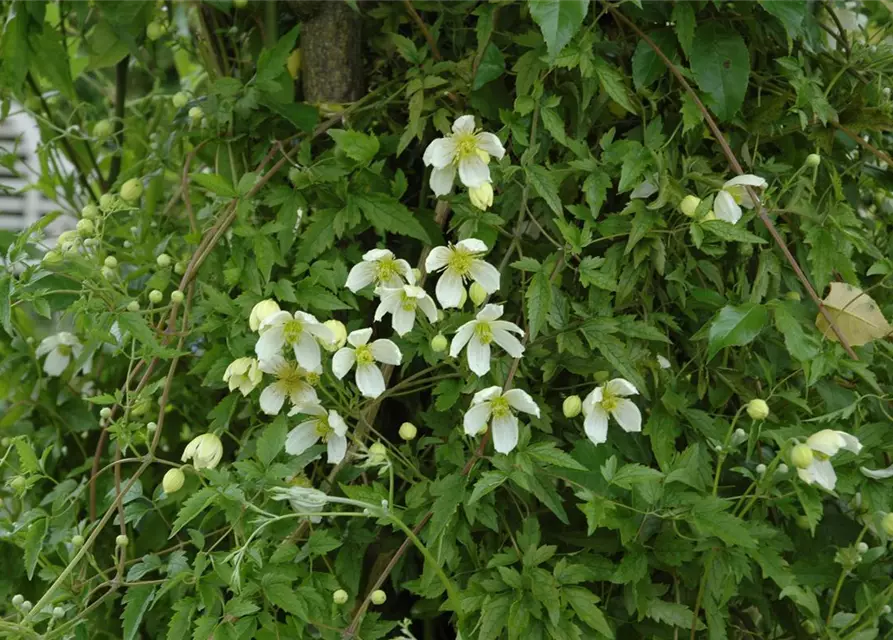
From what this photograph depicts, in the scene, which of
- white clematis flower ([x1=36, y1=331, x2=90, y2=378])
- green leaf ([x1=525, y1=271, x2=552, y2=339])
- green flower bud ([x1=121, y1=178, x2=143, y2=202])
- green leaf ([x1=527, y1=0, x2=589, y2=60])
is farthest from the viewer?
white clematis flower ([x1=36, y1=331, x2=90, y2=378])

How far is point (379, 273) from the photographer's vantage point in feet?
3.35

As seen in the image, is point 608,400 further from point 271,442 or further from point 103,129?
point 103,129

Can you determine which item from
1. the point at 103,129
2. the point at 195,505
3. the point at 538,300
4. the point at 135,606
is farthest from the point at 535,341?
the point at 103,129

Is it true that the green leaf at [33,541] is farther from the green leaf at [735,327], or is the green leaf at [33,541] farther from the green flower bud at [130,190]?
the green leaf at [735,327]

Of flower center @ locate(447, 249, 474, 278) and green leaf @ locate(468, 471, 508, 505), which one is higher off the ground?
flower center @ locate(447, 249, 474, 278)

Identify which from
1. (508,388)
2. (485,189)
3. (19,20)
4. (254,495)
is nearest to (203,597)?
(254,495)

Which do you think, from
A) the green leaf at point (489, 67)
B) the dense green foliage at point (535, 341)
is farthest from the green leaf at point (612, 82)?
the green leaf at point (489, 67)

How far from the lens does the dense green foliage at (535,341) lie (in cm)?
98

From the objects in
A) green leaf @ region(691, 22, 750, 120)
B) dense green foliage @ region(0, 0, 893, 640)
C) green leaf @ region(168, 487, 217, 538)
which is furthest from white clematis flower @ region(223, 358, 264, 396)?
green leaf @ region(691, 22, 750, 120)

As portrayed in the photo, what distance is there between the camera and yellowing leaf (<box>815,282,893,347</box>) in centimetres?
105

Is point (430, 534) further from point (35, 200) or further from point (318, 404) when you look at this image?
point (35, 200)

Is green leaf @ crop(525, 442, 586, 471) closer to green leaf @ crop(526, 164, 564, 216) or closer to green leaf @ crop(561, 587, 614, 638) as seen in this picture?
green leaf @ crop(561, 587, 614, 638)

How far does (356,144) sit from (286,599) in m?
0.48

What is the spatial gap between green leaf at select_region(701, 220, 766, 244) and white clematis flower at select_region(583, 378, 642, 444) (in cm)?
18
